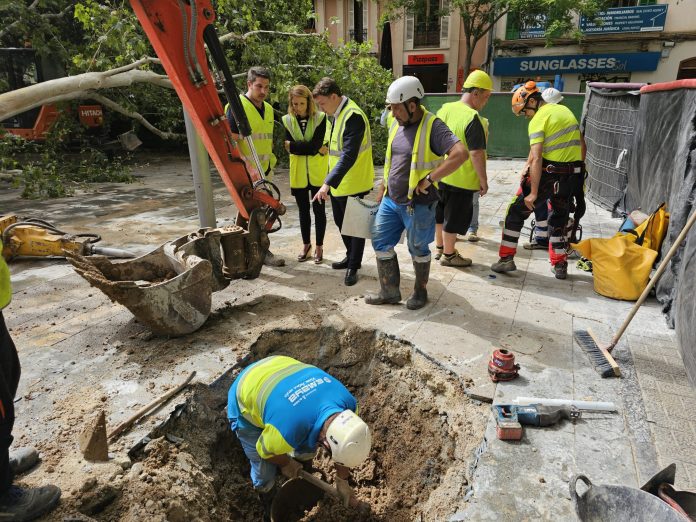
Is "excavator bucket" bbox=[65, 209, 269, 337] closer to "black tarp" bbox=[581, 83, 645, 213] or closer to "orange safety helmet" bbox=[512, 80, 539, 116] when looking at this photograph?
"orange safety helmet" bbox=[512, 80, 539, 116]

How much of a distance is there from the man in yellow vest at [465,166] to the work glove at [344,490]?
3134 millimetres

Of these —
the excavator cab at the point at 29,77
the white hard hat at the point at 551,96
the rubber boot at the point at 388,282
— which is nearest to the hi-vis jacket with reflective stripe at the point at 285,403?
the rubber boot at the point at 388,282

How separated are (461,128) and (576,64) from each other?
1950 centimetres

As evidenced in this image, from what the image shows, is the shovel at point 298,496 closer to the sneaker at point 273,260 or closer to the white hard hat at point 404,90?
the white hard hat at point 404,90

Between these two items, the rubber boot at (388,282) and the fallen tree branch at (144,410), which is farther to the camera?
the rubber boot at (388,282)

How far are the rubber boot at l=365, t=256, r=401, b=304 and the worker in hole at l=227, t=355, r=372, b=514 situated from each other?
1628mm

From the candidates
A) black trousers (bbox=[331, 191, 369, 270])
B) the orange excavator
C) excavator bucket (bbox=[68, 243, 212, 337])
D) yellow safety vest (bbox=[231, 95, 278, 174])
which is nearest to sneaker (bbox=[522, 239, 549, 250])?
black trousers (bbox=[331, 191, 369, 270])

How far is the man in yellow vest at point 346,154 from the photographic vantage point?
4270 mm

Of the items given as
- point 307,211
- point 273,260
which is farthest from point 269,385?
point 307,211

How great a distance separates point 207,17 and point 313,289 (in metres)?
2.54

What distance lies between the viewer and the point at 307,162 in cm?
505

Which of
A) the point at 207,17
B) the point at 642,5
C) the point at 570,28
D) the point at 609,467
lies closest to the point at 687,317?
the point at 609,467

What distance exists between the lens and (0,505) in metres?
2.07

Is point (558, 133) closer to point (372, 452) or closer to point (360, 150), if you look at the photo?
point (360, 150)
